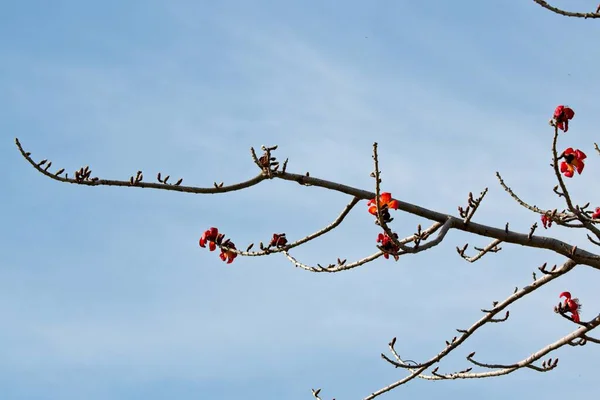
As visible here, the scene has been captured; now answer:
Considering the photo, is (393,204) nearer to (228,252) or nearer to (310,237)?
(310,237)

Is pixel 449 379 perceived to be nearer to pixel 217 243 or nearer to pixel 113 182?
pixel 217 243

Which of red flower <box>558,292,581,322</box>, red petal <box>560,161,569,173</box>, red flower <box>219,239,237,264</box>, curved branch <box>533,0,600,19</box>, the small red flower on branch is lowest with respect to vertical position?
red flower <box>558,292,581,322</box>

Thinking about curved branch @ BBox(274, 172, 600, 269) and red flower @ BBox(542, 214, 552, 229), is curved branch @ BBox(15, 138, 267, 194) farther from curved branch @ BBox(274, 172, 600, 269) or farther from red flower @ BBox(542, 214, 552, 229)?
red flower @ BBox(542, 214, 552, 229)

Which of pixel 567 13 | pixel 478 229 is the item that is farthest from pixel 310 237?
pixel 567 13

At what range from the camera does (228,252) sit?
21.4 feet

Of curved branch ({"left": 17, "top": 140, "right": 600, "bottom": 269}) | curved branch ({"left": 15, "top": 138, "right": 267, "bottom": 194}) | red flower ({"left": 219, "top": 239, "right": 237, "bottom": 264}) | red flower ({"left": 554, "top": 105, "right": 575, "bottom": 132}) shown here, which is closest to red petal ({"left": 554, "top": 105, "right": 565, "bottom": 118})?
red flower ({"left": 554, "top": 105, "right": 575, "bottom": 132})

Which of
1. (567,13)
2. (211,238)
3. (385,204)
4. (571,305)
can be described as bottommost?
(571,305)

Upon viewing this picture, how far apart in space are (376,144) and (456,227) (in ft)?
4.41

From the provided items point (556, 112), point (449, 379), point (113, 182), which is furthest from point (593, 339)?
point (113, 182)

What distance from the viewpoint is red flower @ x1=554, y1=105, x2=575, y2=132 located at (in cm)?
548

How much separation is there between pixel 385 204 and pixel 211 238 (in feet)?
6.51

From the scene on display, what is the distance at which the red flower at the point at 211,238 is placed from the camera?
21.7 ft

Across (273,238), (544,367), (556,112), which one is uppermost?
(556,112)

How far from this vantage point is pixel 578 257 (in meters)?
5.86
